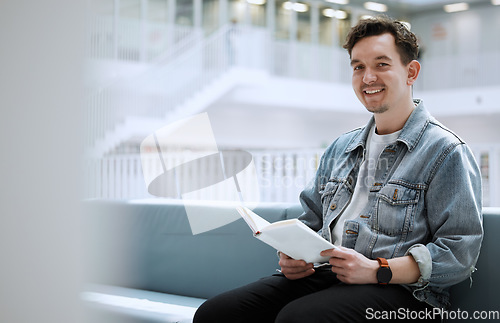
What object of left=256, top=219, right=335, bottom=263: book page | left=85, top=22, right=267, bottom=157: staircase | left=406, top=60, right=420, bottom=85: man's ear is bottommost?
left=256, top=219, right=335, bottom=263: book page

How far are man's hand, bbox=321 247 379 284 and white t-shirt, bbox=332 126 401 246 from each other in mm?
215

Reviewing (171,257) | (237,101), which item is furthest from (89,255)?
(237,101)

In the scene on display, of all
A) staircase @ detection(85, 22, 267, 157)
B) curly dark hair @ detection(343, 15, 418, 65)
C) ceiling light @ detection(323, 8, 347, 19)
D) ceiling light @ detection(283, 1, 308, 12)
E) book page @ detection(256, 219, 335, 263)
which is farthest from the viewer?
ceiling light @ detection(323, 8, 347, 19)

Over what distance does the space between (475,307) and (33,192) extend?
129cm

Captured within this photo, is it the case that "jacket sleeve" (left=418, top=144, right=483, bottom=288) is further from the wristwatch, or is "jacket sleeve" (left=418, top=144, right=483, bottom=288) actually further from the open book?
the open book

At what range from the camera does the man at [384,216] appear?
1.47 metres

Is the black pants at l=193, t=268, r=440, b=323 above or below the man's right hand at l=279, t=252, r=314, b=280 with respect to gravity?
below

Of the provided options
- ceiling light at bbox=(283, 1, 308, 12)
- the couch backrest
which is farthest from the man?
ceiling light at bbox=(283, 1, 308, 12)

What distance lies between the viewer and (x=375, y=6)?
1314cm

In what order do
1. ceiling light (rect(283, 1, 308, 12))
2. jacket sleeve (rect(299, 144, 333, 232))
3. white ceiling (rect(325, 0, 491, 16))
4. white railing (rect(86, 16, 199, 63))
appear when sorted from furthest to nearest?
1. white ceiling (rect(325, 0, 491, 16))
2. ceiling light (rect(283, 1, 308, 12))
3. white railing (rect(86, 16, 199, 63))
4. jacket sleeve (rect(299, 144, 333, 232))

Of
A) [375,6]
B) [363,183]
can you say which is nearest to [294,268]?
[363,183]

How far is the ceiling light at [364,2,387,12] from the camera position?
513 inches

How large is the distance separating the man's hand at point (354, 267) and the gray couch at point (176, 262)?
40 cm

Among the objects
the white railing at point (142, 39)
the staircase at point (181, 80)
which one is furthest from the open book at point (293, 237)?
the white railing at point (142, 39)
